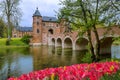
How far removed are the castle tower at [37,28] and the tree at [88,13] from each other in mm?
41662

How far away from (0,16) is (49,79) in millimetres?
41982

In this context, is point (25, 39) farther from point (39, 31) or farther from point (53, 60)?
point (53, 60)

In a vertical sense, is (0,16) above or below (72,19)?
above

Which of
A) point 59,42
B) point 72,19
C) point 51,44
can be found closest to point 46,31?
point 51,44

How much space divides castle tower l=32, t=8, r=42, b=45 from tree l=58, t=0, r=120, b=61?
137 feet

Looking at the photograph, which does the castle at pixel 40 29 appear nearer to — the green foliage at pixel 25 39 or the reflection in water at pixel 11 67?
the green foliage at pixel 25 39

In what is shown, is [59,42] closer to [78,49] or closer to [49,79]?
[78,49]

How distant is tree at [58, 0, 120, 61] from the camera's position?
1496cm

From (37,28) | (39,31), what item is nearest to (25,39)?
(39,31)

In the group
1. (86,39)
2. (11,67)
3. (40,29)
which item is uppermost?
(40,29)

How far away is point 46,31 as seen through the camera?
2522 inches

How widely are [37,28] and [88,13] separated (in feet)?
147

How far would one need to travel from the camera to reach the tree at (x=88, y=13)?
1496 centimetres

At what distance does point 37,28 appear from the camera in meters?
60.4
